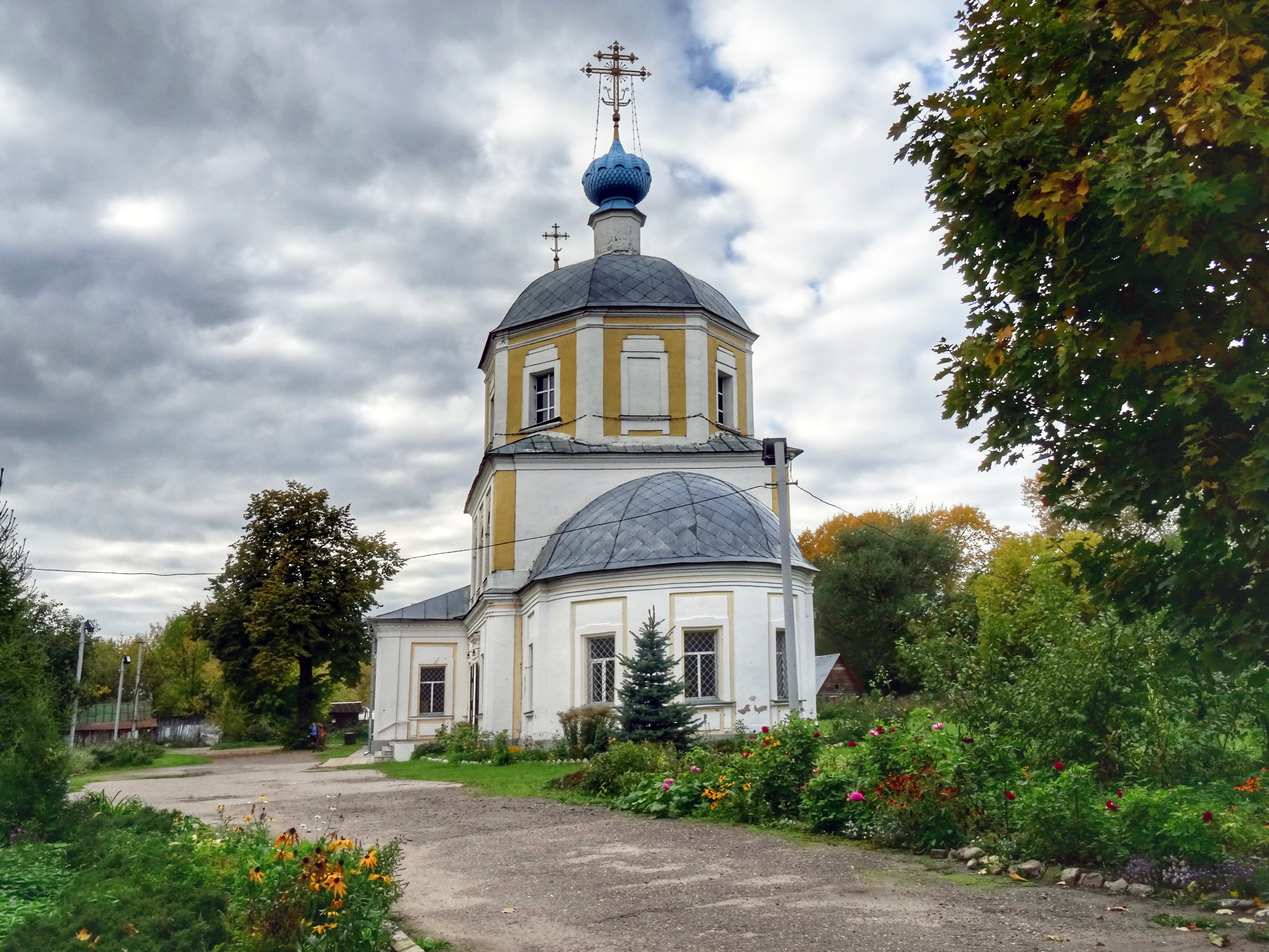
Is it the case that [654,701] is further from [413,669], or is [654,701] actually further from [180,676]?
[180,676]

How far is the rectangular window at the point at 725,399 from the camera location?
28.0m

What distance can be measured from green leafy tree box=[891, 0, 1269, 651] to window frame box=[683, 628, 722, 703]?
50.8 feet

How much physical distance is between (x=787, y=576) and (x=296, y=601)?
24762mm

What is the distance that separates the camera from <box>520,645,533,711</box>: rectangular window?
23109 millimetres

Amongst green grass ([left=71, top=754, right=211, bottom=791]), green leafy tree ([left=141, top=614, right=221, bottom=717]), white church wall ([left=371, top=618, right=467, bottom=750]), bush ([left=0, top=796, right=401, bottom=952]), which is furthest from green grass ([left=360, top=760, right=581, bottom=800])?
green leafy tree ([left=141, top=614, right=221, bottom=717])

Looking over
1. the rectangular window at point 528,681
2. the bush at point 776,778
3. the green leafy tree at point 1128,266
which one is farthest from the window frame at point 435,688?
the green leafy tree at point 1128,266

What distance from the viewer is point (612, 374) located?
26.8 meters

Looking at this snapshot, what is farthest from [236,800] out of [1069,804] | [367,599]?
[367,599]

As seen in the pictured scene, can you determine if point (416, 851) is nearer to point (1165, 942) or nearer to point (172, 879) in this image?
point (172, 879)

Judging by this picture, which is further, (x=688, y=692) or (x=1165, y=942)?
(x=688, y=692)

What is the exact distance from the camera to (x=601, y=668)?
21453 millimetres

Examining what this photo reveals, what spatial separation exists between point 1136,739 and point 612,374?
1974 centimetres

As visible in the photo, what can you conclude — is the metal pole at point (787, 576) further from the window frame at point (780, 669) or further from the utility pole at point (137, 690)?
the utility pole at point (137, 690)

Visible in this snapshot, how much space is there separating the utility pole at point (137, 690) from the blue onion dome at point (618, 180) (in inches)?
1050
